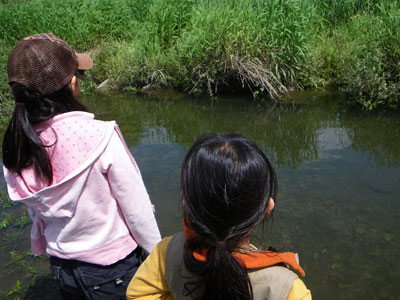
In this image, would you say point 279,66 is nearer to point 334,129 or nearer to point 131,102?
point 334,129

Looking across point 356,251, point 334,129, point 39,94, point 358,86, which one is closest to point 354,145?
point 334,129

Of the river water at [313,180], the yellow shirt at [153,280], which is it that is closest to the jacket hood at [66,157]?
the yellow shirt at [153,280]

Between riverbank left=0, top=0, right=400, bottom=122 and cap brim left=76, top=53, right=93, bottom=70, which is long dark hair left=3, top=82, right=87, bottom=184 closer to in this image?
cap brim left=76, top=53, right=93, bottom=70

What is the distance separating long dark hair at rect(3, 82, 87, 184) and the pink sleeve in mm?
214

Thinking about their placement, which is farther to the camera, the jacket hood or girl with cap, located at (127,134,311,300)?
the jacket hood

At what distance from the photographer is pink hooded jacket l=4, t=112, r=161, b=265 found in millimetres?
1307

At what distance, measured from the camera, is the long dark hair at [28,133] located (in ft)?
4.24

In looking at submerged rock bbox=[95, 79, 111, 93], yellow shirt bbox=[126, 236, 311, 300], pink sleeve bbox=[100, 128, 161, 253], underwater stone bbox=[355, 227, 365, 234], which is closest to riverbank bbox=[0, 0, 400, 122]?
submerged rock bbox=[95, 79, 111, 93]

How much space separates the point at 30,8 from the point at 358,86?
1021 centimetres

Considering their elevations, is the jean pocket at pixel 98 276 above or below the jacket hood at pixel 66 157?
below

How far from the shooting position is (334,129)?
17.9 ft

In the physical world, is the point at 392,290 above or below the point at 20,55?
below

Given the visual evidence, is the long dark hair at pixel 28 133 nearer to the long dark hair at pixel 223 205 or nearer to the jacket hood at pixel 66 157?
the jacket hood at pixel 66 157

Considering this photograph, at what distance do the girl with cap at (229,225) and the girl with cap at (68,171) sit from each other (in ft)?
1.30
